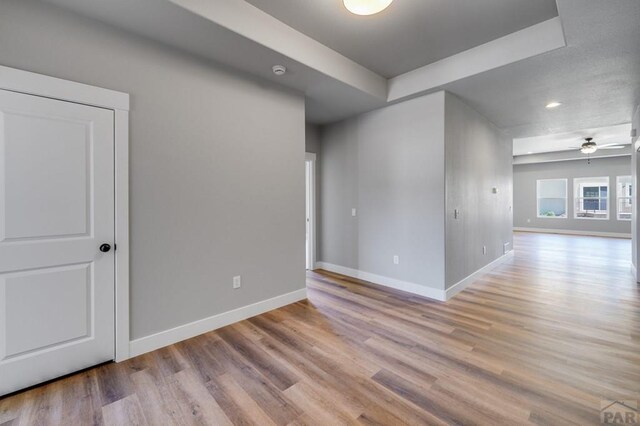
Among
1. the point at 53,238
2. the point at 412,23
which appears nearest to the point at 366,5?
the point at 412,23

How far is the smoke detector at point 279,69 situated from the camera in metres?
2.86

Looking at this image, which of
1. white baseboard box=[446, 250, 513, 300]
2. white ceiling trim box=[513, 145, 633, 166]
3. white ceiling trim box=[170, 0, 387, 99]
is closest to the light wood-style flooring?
white baseboard box=[446, 250, 513, 300]

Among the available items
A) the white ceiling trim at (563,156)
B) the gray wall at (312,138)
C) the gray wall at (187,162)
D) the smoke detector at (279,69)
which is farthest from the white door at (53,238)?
the white ceiling trim at (563,156)

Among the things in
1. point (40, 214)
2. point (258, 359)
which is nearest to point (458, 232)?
point (258, 359)

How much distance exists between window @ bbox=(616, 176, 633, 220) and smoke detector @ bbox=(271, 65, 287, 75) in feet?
39.1

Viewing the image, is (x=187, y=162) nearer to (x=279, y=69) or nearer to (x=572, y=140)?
(x=279, y=69)

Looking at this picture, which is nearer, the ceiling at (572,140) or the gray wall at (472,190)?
the gray wall at (472,190)

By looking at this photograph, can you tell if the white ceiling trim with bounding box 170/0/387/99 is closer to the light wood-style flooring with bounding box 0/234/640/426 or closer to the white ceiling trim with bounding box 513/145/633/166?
the light wood-style flooring with bounding box 0/234/640/426

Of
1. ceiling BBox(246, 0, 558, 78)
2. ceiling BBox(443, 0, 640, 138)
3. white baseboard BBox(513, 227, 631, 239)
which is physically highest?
ceiling BBox(246, 0, 558, 78)

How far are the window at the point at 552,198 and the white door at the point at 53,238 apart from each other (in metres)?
13.2

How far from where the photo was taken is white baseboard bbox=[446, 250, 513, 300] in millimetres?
3721

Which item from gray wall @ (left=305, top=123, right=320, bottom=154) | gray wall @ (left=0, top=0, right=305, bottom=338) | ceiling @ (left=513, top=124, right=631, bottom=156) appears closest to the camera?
gray wall @ (left=0, top=0, right=305, bottom=338)

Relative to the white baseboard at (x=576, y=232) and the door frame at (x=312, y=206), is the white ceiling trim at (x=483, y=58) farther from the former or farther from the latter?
the white baseboard at (x=576, y=232)

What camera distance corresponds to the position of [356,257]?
15.2 feet
